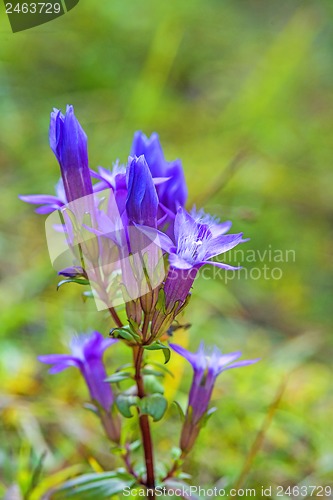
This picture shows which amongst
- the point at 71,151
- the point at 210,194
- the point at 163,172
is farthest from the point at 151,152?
the point at 210,194

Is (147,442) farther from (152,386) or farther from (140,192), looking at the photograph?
(140,192)

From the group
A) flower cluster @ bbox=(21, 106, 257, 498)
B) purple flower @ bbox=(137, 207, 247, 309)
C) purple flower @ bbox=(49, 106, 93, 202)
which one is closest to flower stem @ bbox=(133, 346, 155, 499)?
flower cluster @ bbox=(21, 106, 257, 498)

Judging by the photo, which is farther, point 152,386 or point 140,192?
point 152,386

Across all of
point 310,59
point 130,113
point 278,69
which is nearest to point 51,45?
point 130,113

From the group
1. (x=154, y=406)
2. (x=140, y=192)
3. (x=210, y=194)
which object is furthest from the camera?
(x=210, y=194)

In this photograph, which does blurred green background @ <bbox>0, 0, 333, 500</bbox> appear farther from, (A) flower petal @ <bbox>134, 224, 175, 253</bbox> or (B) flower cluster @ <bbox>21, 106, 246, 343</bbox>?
(A) flower petal @ <bbox>134, 224, 175, 253</bbox>

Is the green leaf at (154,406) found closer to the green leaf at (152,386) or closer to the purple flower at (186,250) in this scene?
the green leaf at (152,386)

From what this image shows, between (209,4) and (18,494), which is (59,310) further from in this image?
(209,4)
